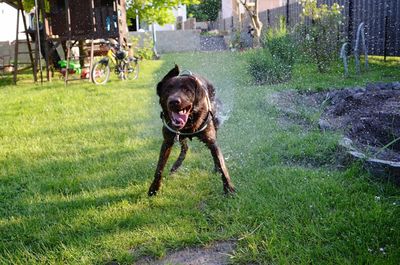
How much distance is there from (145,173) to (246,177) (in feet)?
3.13

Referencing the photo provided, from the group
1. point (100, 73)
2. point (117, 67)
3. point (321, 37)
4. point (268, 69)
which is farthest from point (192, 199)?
point (117, 67)

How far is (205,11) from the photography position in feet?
158

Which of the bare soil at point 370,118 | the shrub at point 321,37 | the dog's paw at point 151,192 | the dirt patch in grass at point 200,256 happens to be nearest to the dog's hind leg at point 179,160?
the dog's paw at point 151,192

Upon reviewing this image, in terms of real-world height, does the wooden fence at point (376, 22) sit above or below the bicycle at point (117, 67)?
above

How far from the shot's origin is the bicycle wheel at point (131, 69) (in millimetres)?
12055

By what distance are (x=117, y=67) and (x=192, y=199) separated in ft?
30.3

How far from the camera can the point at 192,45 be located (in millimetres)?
26188

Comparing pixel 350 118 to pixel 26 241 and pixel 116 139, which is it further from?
pixel 26 241

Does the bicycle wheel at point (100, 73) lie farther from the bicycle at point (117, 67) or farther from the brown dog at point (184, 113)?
the brown dog at point (184, 113)

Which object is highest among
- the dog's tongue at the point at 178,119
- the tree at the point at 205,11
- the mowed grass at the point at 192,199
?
the tree at the point at 205,11

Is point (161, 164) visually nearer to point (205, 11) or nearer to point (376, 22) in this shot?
point (376, 22)

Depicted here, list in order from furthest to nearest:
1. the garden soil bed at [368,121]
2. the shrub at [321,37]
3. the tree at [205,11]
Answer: the tree at [205,11] → the shrub at [321,37] → the garden soil bed at [368,121]

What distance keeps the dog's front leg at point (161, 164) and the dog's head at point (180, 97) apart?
0.32 meters


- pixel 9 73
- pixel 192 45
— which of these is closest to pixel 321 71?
pixel 9 73
